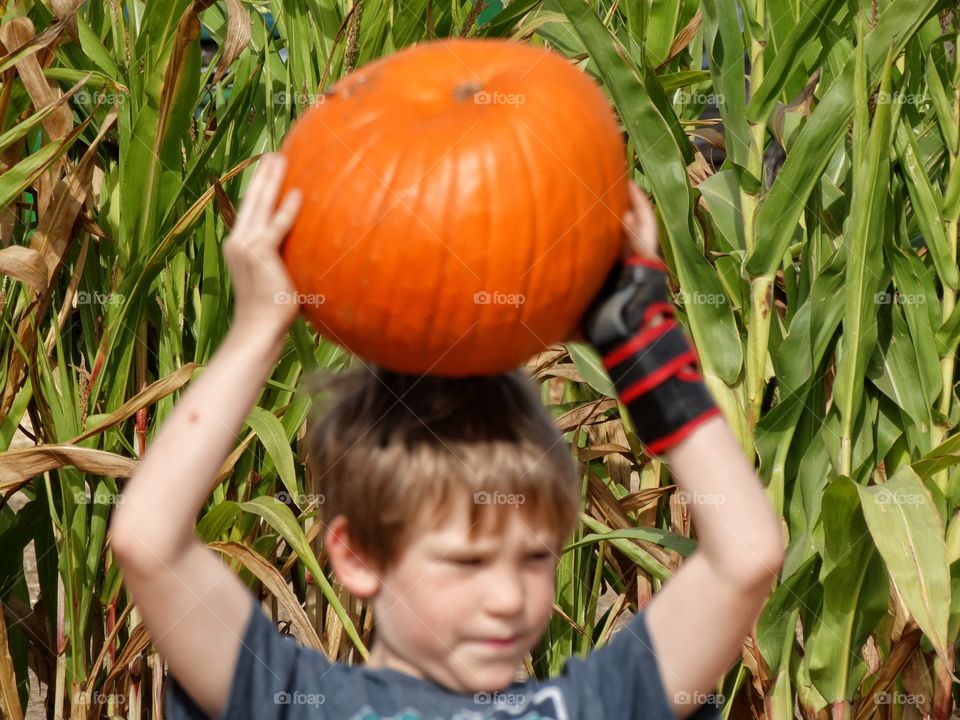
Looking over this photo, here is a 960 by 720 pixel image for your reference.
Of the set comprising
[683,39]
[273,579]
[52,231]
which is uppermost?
[683,39]

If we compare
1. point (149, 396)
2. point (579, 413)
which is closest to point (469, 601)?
point (149, 396)

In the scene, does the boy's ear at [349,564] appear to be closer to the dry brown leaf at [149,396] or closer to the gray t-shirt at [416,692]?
the gray t-shirt at [416,692]

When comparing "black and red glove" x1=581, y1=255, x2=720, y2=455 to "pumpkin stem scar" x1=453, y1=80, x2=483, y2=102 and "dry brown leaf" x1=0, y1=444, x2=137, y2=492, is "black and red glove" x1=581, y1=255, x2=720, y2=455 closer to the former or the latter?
"pumpkin stem scar" x1=453, y1=80, x2=483, y2=102

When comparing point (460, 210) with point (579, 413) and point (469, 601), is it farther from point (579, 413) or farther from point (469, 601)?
point (579, 413)

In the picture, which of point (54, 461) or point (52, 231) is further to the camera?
point (52, 231)

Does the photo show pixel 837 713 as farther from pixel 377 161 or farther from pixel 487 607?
pixel 377 161

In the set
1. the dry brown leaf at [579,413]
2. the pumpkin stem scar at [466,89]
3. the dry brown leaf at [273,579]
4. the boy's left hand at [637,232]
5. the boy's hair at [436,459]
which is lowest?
the dry brown leaf at [273,579]

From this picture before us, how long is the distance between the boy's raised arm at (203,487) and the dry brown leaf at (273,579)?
0.86 meters

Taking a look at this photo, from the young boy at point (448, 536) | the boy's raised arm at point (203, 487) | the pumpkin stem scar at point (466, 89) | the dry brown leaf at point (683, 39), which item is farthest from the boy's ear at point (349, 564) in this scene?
the dry brown leaf at point (683, 39)

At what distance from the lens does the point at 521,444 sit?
3.59 feet

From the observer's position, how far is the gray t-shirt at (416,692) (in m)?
1.04

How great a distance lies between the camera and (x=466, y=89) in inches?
41.4

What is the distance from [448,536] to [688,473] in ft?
0.63

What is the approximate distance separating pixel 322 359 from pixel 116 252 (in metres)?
0.44
